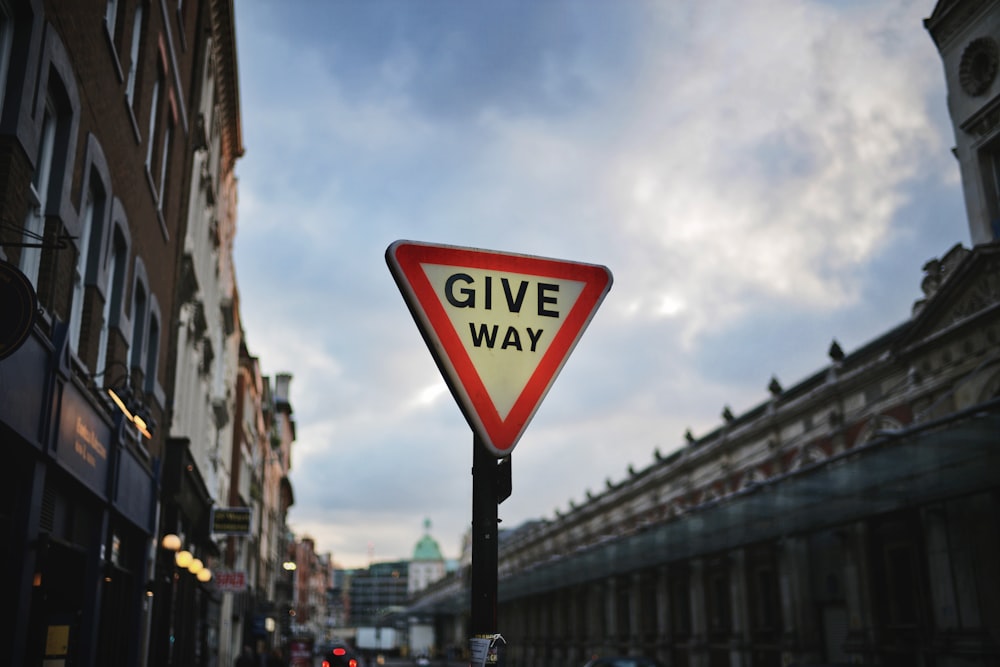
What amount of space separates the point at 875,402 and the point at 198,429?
1986cm

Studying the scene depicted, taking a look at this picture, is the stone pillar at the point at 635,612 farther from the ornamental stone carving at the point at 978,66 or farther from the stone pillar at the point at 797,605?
the ornamental stone carving at the point at 978,66

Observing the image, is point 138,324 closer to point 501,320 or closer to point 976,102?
point 501,320

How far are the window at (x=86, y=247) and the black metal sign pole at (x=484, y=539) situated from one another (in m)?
9.31

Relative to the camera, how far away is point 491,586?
Result: 300 cm

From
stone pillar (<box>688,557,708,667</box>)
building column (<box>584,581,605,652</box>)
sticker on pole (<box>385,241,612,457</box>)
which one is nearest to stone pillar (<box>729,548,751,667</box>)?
stone pillar (<box>688,557,708,667</box>)

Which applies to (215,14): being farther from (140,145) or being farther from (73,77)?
(73,77)

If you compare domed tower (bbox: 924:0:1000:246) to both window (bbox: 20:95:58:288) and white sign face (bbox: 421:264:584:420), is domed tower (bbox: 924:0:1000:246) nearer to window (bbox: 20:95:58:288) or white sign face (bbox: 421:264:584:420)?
window (bbox: 20:95:58:288)

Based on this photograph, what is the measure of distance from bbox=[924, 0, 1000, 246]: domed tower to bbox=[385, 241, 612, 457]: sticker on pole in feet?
81.7

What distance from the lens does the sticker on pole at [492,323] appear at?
3021mm

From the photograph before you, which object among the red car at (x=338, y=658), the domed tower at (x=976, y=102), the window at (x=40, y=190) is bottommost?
the red car at (x=338, y=658)

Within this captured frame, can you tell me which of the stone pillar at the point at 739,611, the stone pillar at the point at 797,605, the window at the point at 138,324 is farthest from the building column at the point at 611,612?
Result: the window at the point at 138,324

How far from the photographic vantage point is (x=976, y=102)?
26.2 m

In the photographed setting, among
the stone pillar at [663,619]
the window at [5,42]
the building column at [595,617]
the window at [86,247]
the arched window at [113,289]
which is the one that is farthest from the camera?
the building column at [595,617]

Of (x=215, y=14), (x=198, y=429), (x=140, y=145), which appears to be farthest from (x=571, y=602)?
(x=140, y=145)
